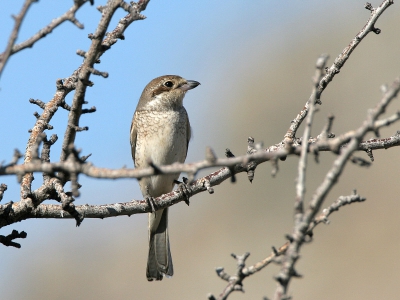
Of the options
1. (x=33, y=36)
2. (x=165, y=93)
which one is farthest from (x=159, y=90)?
(x=33, y=36)

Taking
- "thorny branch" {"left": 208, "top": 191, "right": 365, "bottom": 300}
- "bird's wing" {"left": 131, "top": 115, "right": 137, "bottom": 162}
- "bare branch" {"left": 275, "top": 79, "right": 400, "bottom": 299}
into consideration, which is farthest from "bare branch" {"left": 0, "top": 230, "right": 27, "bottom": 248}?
"bird's wing" {"left": 131, "top": 115, "right": 137, "bottom": 162}

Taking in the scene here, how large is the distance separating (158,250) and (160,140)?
1.26 m

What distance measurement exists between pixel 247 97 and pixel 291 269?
1886 inches

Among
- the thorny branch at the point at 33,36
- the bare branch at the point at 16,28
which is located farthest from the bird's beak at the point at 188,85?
the bare branch at the point at 16,28

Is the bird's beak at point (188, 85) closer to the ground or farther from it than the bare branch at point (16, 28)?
farther from it

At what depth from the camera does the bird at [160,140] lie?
7043 millimetres

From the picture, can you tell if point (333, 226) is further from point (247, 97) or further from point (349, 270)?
point (247, 97)

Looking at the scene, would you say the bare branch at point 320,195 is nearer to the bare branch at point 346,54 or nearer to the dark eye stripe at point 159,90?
the bare branch at point 346,54

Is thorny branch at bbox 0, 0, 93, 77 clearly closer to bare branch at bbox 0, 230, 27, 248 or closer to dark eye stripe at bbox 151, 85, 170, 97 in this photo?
bare branch at bbox 0, 230, 27, 248

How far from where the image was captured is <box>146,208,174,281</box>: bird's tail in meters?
7.18

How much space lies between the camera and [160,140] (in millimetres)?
7047

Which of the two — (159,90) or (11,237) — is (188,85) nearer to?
(159,90)

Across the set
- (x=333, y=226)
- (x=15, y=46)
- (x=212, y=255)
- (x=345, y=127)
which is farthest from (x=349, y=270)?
(x=15, y=46)

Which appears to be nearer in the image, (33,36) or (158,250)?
(33,36)
